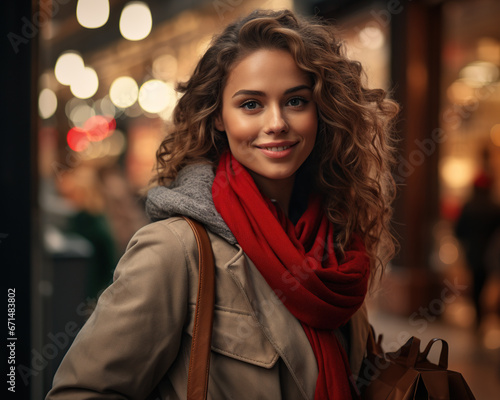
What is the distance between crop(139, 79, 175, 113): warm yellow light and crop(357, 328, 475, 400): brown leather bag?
5.60 meters

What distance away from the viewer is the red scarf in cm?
141

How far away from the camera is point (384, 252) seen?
78.8 inches

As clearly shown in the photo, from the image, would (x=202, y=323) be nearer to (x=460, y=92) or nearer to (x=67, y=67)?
(x=67, y=67)

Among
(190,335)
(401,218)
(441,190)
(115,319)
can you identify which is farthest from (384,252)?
(441,190)

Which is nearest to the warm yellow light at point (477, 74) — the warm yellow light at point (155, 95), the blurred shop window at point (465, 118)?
the blurred shop window at point (465, 118)

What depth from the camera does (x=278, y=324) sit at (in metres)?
1.39

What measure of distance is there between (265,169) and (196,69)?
429 mm

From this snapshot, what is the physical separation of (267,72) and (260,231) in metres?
0.46

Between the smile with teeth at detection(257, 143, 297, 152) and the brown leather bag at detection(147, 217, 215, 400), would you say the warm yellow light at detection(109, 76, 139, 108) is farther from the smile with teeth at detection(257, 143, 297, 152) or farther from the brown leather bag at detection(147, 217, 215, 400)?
the brown leather bag at detection(147, 217, 215, 400)

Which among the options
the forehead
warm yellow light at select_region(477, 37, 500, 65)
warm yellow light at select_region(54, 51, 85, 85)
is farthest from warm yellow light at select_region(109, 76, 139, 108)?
the forehead

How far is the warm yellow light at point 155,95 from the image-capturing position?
22.8 ft

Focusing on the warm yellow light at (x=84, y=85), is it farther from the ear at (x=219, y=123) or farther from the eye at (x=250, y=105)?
the eye at (x=250, y=105)

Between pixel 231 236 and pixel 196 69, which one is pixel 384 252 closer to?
pixel 231 236

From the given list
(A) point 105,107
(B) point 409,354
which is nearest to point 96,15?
(B) point 409,354
